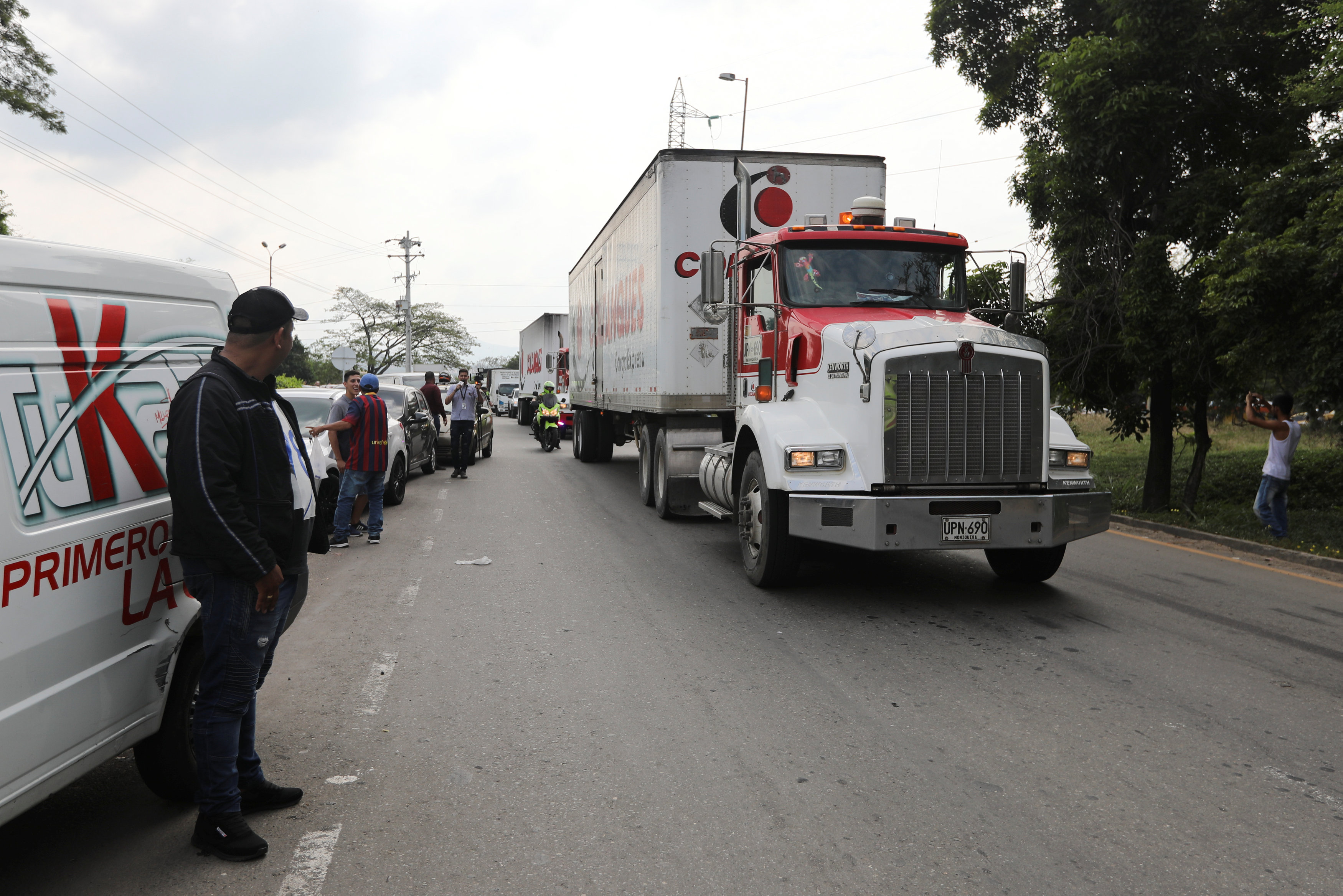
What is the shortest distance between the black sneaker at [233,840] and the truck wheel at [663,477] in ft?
27.6

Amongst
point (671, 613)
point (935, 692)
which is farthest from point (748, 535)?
point (935, 692)

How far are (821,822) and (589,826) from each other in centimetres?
89

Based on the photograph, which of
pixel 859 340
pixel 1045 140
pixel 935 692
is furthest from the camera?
pixel 1045 140

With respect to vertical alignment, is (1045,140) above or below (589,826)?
above

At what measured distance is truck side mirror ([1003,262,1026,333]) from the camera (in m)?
8.43

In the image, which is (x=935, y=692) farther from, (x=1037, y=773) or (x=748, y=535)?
(x=748, y=535)

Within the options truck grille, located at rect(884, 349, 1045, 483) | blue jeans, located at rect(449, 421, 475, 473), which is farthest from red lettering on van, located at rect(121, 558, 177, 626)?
blue jeans, located at rect(449, 421, 475, 473)

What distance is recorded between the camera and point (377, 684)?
5480mm

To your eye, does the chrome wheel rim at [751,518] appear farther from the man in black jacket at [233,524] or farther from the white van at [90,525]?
the man in black jacket at [233,524]

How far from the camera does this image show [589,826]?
12.2 feet

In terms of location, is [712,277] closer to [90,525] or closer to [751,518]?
[751,518]

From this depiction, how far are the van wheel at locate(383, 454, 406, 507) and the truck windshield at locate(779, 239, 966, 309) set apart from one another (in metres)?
7.07

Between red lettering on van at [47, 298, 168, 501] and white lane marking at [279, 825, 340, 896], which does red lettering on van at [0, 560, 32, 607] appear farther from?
white lane marking at [279, 825, 340, 896]

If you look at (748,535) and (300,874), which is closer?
(300,874)
